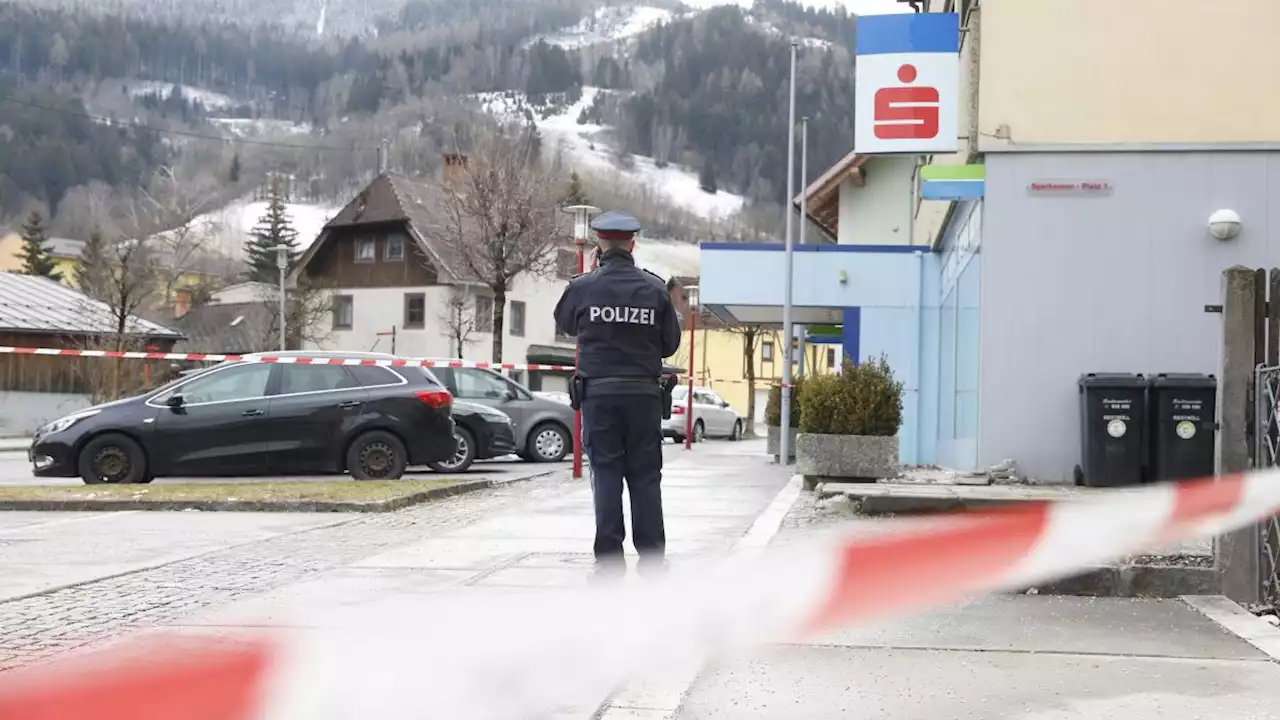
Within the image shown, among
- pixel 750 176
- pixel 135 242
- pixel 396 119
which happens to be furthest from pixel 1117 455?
pixel 750 176

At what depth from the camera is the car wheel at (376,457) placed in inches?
564

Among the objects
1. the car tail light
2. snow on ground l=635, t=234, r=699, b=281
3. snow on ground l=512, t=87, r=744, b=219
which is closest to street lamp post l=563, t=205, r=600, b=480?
the car tail light

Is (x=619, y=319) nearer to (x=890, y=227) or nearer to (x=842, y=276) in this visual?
(x=842, y=276)

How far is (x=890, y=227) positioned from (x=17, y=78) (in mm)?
114843

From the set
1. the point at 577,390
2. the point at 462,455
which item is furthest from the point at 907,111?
the point at 577,390

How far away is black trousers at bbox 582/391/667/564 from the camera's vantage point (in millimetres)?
6250

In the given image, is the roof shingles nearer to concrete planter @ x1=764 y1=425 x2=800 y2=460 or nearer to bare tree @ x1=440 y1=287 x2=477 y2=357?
bare tree @ x1=440 y1=287 x2=477 y2=357

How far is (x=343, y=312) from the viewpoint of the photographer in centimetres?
5575

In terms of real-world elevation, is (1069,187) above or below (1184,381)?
above

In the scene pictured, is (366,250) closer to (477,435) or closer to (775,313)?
(775,313)

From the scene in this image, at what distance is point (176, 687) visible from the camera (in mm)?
3357

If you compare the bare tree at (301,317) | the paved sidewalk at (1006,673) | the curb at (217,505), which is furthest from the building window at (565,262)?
the paved sidewalk at (1006,673)

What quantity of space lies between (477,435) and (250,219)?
3668 inches

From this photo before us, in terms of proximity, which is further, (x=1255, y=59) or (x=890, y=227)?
(x=890, y=227)
